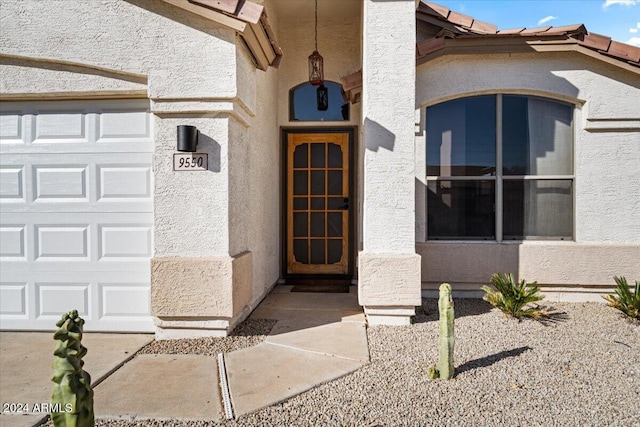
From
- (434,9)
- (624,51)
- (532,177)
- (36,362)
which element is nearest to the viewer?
(36,362)

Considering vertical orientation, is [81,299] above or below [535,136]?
below

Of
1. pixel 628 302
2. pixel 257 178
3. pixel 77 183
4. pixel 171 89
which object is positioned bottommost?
pixel 628 302

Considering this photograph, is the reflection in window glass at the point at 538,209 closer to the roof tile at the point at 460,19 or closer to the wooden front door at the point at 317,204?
the roof tile at the point at 460,19

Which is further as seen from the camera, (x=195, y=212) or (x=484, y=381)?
(x=195, y=212)

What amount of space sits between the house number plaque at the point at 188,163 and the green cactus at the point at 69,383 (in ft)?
7.75

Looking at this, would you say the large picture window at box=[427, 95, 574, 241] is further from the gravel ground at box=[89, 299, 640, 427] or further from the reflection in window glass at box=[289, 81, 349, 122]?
the reflection in window glass at box=[289, 81, 349, 122]

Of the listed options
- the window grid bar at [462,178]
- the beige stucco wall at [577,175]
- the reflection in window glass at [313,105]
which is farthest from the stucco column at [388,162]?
the reflection in window glass at [313,105]

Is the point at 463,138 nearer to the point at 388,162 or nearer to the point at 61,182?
the point at 388,162

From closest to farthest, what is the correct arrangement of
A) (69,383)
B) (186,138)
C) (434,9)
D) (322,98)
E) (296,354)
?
1. (69,383)
2. (296,354)
3. (186,138)
4. (434,9)
5. (322,98)

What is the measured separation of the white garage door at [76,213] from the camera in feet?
13.8

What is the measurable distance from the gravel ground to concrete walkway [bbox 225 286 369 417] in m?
0.12

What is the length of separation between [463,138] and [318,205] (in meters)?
2.69

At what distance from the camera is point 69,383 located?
1.72m

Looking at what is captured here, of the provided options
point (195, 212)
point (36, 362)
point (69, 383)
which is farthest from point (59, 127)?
point (69, 383)
